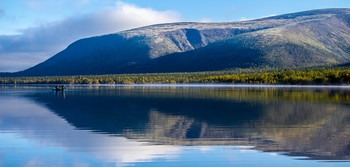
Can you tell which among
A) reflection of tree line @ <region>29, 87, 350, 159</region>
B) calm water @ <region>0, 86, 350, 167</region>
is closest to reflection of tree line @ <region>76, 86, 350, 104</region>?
reflection of tree line @ <region>29, 87, 350, 159</region>

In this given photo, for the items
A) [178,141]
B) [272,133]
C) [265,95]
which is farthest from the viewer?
[265,95]

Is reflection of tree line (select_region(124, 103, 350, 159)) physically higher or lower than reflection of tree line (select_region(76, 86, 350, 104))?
lower

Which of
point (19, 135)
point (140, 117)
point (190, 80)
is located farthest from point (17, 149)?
point (190, 80)

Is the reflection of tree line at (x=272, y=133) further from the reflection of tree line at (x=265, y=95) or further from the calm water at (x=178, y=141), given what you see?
the reflection of tree line at (x=265, y=95)

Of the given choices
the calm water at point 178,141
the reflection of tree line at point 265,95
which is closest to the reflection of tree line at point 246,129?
the calm water at point 178,141

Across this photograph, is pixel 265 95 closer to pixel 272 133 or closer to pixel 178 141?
pixel 272 133

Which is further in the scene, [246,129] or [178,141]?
[246,129]

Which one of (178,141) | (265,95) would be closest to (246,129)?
(178,141)

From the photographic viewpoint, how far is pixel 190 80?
154 metres

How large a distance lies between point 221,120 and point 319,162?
1122 centimetres

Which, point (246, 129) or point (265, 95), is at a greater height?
point (265, 95)

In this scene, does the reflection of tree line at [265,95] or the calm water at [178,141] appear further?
the reflection of tree line at [265,95]

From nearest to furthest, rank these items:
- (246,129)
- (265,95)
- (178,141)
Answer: (178,141) → (246,129) → (265,95)

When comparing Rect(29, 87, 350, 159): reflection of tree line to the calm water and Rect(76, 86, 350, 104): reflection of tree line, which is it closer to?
the calm water
